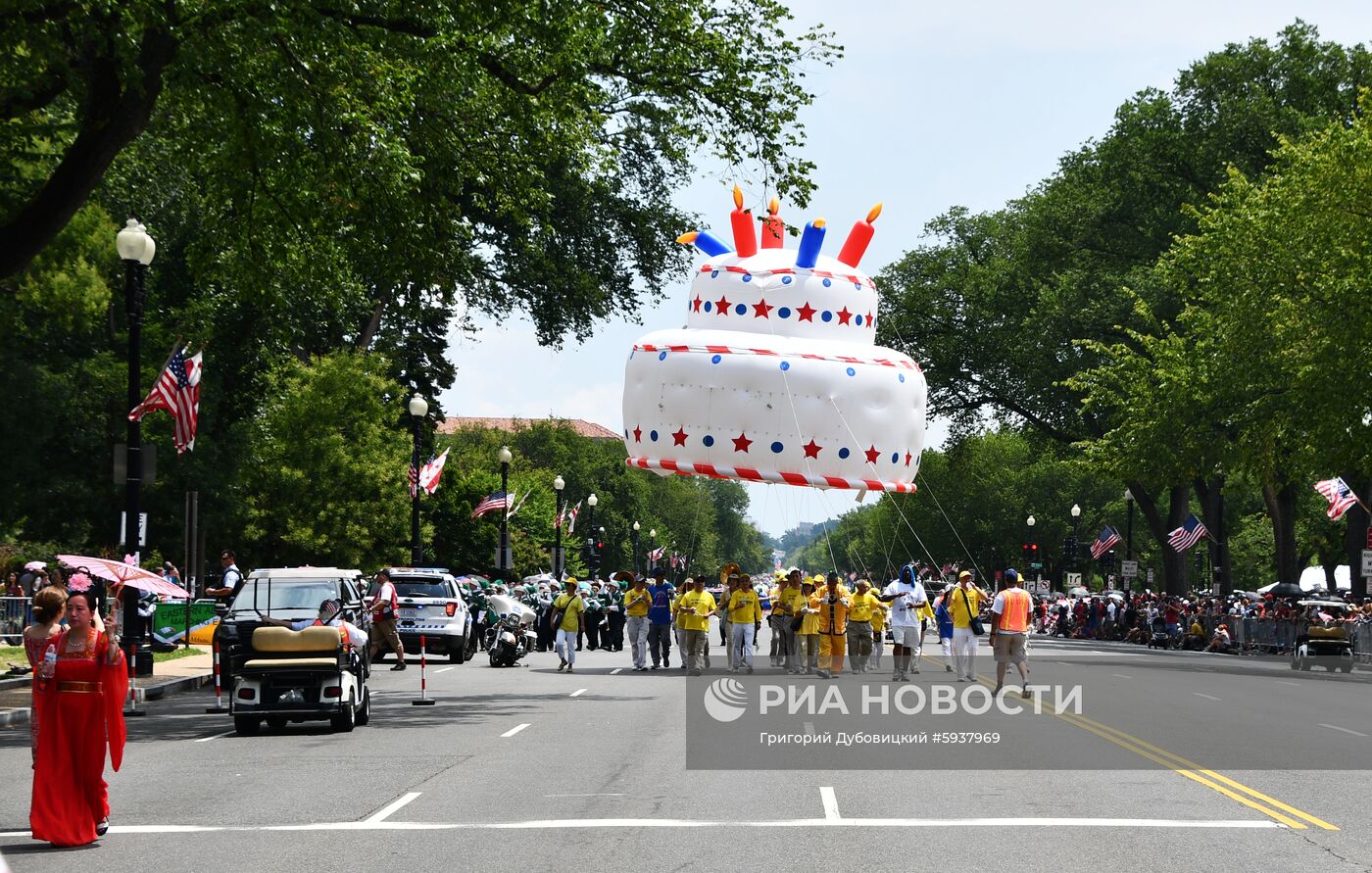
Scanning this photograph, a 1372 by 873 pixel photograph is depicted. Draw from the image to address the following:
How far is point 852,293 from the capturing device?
22250 millimetres

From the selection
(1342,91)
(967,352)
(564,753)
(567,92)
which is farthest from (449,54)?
(967,352)

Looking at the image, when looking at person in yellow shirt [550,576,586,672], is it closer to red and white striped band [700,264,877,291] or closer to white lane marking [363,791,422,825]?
red and white striped band [700,264,877,291]

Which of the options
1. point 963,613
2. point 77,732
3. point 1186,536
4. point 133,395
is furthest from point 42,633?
point 1186,536

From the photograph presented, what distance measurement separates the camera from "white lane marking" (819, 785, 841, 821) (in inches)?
464

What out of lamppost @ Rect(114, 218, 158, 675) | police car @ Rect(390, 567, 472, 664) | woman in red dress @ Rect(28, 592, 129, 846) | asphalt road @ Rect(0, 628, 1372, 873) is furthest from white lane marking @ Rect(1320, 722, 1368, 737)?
police car @ Rect(390, 567, 472, 664)

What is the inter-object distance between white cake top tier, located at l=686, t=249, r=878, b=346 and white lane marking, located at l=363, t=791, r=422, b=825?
9.96 meters

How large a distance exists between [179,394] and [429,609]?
6952 mm

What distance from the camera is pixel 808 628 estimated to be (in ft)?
91.1

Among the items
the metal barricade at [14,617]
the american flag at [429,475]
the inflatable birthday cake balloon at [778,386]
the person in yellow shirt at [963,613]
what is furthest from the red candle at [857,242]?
the american flag at [429,475]

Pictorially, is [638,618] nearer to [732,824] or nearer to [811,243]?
[811,243]

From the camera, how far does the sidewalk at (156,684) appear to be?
20.3 m

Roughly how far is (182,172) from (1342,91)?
37116mm

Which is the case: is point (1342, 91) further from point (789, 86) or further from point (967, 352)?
point (789, 86)

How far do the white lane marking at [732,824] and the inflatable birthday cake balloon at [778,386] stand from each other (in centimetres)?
963
